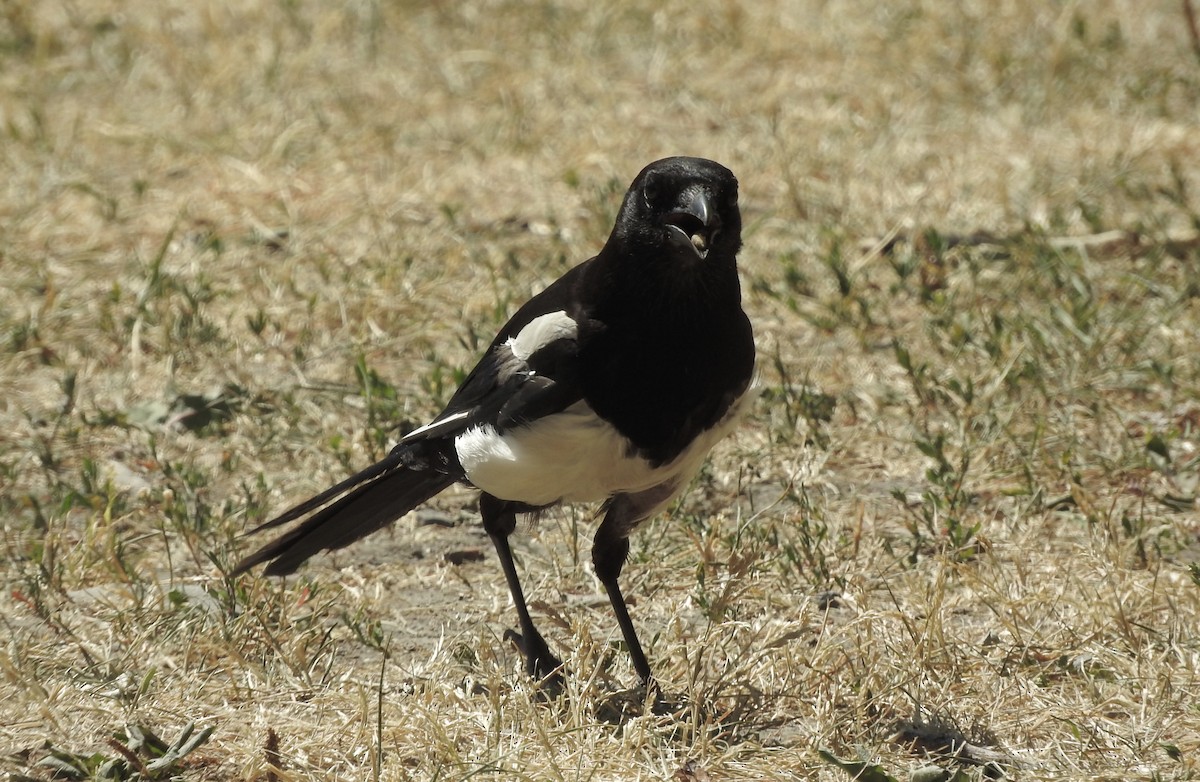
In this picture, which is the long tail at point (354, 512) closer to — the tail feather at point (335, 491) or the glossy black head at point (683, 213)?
the tail feather at point (335, 491)

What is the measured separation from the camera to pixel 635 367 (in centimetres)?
285

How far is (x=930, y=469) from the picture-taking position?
3617 mm

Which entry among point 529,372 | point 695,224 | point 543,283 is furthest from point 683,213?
point 543,283

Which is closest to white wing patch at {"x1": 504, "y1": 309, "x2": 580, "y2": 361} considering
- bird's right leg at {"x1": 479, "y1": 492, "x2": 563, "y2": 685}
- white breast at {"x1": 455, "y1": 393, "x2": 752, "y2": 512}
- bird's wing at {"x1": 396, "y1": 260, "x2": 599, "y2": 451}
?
bird's wing at {"x1": 396, "y1": 260, "x2": 599, "y2": 451}

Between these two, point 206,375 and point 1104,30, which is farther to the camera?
point 1104,30

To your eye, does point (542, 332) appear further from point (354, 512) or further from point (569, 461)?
point (354, 512)

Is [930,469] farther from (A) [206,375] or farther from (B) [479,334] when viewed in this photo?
(A) [206,375]

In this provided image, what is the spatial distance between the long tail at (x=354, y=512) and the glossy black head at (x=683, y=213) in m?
0.73

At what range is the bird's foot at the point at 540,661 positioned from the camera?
306 cm

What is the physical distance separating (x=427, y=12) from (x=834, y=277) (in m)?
3.06

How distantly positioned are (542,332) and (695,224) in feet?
1.17

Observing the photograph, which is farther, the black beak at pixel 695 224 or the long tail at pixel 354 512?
the long tail at pixel 354 512

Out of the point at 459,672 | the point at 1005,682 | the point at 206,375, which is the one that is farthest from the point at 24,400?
the point at 1005,682

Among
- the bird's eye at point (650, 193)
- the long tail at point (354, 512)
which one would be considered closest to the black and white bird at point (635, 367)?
the bird's eye at point (650, 193)
